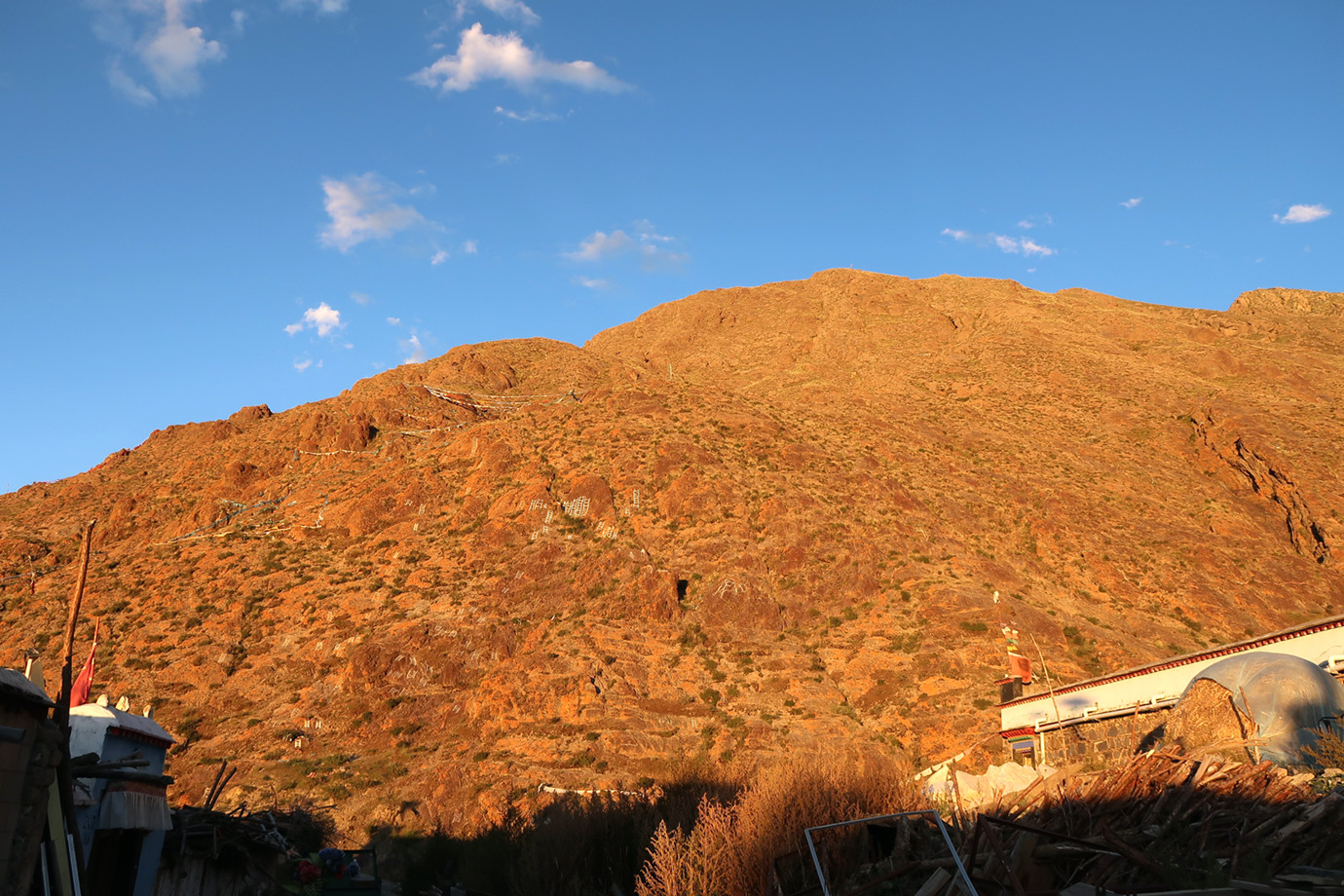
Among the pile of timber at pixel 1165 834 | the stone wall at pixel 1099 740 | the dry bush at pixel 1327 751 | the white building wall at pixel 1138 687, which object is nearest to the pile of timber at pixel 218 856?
the pile of timber at pixel 1165 834

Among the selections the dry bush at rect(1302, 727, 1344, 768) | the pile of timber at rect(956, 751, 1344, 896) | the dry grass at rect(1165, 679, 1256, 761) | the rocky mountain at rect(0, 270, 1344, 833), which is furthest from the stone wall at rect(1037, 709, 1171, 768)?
the pile of timber at rect(956, 751, 1344, 896)

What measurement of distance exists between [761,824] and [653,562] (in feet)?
76.5

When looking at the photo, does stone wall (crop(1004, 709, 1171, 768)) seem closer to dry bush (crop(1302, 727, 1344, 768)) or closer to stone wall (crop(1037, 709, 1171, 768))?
stone wall (crop(1037, 709, 1171, 768))

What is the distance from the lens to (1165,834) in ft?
30.7

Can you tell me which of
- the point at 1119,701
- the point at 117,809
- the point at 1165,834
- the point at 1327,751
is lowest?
the point at 117,809

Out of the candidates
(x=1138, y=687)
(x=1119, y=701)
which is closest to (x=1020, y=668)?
(x=1119, y=701)

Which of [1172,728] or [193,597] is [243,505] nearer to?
[193,597]

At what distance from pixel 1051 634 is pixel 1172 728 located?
14.8 m

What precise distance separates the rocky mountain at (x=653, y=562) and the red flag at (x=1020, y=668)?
4.60ft

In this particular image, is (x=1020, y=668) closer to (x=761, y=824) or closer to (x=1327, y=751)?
(x=1327, y=751)

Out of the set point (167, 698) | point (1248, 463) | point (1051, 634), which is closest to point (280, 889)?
point (167, 698)

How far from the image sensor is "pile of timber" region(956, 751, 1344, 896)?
7730 mm

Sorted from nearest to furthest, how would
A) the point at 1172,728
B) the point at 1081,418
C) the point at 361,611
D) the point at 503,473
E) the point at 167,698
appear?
the point at 1172,728
the point at 167,698
the point at 361,611
the point at 503,473
the point at 1081,418

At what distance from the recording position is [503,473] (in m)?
41.1
